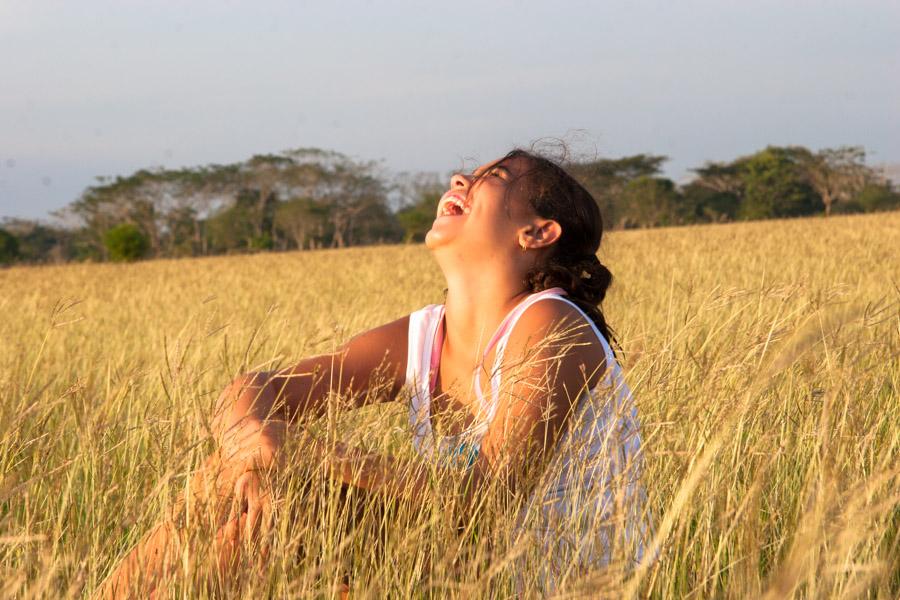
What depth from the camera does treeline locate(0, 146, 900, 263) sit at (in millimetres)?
46562

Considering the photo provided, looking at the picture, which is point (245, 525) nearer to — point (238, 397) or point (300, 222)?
point (238, 397)

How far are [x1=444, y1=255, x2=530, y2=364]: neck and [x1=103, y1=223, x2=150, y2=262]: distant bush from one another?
31863mm

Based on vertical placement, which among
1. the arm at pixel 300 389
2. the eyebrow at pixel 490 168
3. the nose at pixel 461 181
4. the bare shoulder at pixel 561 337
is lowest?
the arm at pixel 300 389

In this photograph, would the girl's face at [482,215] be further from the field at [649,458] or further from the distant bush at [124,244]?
the distant bush at [124,244]

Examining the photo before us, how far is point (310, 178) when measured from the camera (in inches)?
2281

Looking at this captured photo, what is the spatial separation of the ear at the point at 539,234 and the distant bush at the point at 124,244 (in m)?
31.9

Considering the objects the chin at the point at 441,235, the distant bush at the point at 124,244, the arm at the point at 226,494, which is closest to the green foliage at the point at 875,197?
the distant bush at the point at 124,244

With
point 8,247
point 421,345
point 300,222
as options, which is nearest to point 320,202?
point 300,222

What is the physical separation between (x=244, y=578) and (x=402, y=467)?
36 centimetres

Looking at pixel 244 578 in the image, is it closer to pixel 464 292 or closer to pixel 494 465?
pixel 494 465

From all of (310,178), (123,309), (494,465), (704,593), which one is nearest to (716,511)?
(704,593)

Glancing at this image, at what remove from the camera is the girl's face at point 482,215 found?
2.16 meters

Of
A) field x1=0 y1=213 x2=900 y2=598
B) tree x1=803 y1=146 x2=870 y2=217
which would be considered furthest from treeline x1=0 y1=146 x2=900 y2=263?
field x1=0 y1=213 x2=900 y2=598

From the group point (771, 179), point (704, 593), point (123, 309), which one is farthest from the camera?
point (771, 179)
